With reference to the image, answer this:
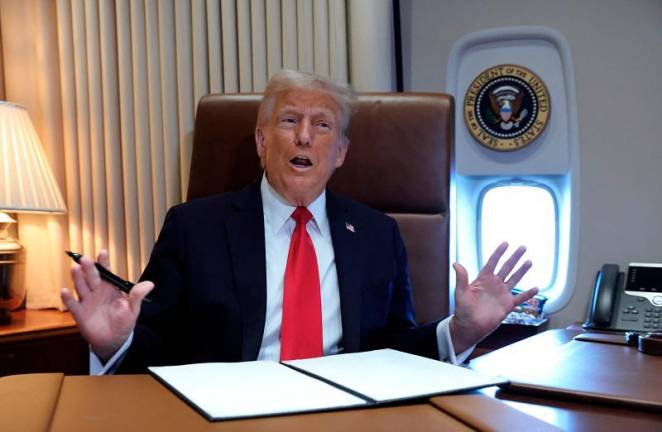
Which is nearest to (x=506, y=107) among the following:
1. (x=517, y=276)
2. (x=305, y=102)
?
(x=305, y=102)

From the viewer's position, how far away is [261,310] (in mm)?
1480

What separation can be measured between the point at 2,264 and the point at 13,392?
1.29 metres

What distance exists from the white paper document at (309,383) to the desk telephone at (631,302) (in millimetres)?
1002

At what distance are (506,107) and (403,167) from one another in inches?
30.8

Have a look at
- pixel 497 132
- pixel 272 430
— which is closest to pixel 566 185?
pixel 497 132

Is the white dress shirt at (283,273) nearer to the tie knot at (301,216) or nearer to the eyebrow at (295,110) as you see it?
the tie knot at (301,216)

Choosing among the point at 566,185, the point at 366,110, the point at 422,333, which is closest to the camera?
the point at 422,333

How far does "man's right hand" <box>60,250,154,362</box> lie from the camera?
107 cm

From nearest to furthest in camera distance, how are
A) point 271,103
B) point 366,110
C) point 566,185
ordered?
point 271,103
point 366,110
point 566,185

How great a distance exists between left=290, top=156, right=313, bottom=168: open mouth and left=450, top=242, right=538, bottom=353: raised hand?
540 mm

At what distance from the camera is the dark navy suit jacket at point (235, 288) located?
1.48 meters

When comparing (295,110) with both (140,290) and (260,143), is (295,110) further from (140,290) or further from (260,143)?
(140,290)

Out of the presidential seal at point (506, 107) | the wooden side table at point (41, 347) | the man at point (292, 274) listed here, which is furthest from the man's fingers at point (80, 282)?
the presidential seal at point (506, 107)

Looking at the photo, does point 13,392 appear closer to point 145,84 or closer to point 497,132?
point 145,84
